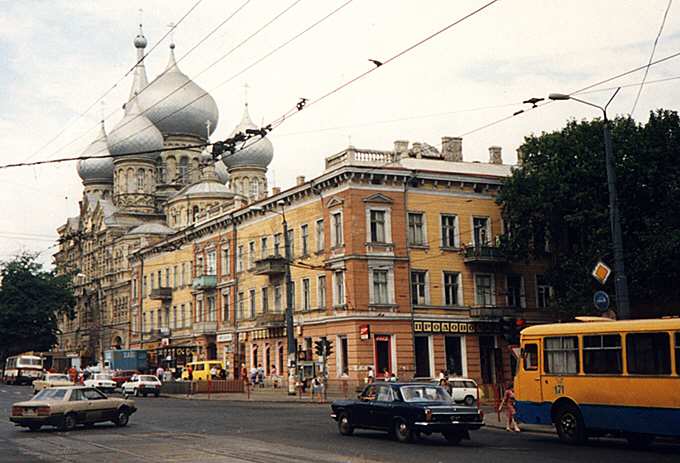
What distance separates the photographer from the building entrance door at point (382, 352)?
5141 centimetres

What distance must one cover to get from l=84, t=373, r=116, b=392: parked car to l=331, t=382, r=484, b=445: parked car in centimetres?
3798

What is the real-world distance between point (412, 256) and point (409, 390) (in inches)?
1203

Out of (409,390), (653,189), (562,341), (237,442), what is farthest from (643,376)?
(653,189)

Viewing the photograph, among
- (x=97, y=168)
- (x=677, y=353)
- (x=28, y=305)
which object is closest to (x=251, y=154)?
(x=97, y=168)

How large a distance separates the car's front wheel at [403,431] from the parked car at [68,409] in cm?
1006

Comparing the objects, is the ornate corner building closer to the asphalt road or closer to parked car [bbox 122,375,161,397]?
parked car [bbox 122,375,161,397]

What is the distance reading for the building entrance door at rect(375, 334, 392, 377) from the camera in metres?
51.4

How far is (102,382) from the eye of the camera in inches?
2349

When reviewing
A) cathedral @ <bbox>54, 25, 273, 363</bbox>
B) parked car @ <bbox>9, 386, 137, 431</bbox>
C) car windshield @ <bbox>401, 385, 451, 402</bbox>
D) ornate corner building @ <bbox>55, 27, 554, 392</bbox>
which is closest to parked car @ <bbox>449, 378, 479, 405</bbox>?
ornate corner building @ <bbox>55, 27, 554, 392</bbox>

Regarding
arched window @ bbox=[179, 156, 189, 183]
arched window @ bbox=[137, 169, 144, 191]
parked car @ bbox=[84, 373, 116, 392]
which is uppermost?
arched window @ bbox=[179, 156, 189, 183]

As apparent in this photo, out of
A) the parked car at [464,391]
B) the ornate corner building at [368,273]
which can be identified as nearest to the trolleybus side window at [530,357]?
the parked car at [464,391]

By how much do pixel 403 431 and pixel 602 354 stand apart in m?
4.98

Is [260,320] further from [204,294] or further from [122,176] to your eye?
[122,176]

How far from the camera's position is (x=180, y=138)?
10419 centimetres
